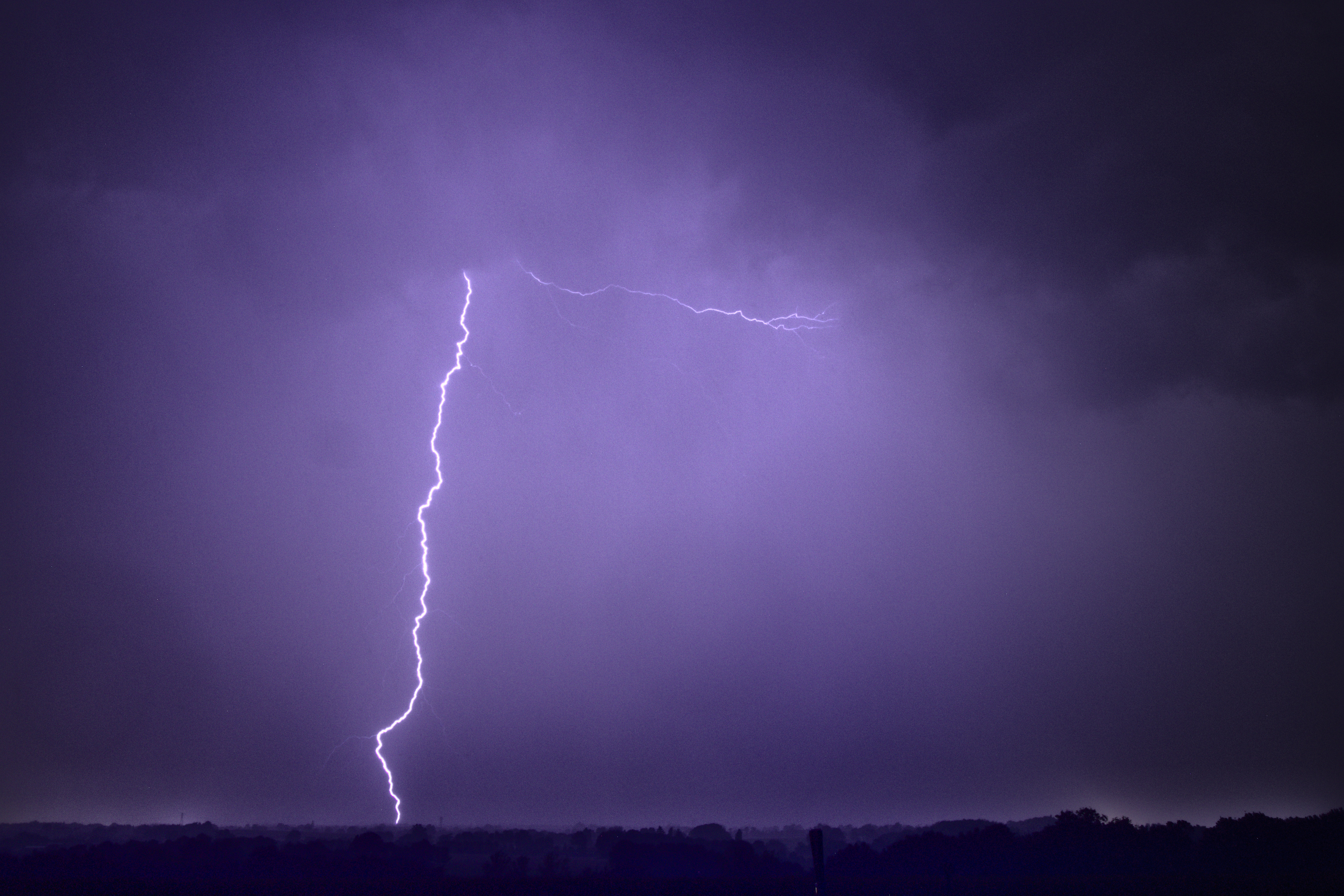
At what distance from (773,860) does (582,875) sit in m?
6.18

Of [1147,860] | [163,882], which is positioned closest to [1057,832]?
[1147,860]

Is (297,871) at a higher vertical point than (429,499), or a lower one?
lower

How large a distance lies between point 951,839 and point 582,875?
1139 centimetres

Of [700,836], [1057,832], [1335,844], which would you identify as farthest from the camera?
[700,836]

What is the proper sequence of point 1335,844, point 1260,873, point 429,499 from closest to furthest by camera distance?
point 429,499
point 1260,873
point 1335,844

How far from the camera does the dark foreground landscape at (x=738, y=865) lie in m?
21.1

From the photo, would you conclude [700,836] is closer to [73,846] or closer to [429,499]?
[429,499]

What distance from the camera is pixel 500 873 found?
25.3m

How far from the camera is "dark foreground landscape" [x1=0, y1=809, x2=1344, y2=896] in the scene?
21.1 m

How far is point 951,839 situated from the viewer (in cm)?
2609

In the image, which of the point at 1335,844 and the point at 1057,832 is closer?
the point at 1335,844

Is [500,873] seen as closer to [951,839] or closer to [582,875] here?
[582,875]

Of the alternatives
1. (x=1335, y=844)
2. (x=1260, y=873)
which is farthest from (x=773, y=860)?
(x=1335, y=844)

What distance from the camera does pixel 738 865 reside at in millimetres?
25781
